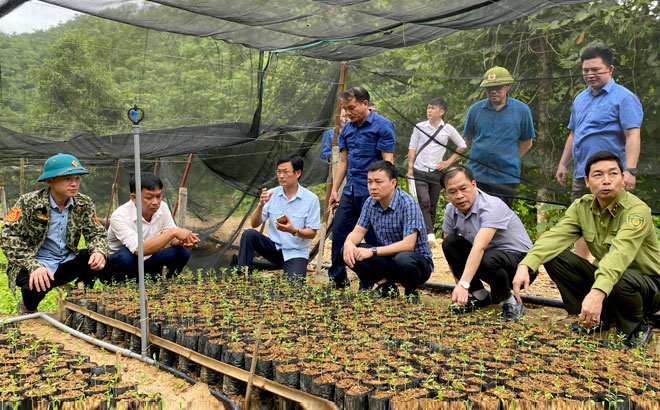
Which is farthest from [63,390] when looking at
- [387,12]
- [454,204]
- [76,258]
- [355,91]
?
[387,12]

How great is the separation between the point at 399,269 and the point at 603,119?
1.72 metres

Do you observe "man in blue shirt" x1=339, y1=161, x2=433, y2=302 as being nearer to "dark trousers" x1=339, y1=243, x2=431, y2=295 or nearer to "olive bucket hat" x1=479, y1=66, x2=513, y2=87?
"dark trousers" x1=339, y1=243, x2=431, y2=295

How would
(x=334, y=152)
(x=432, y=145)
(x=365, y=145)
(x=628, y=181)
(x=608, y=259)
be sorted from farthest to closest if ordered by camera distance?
(x=334, y=152), (x=432, y=145), (x=365, y=145), (x=628, y=181), (x=608, y=259)

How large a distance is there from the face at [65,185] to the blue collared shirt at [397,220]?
209cm

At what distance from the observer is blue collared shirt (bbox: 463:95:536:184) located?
14.0 ft

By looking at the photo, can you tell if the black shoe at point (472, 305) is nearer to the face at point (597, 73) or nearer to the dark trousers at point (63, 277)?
the face at point (597, 73)

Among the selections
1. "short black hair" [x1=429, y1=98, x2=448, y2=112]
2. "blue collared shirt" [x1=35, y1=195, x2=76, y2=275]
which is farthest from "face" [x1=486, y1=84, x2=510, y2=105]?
"blue collared shirt" [x1=35, y1=195, x2=76, y2=275]

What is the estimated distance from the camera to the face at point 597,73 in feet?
12.5

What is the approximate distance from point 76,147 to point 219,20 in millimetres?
1967

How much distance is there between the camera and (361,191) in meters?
4.68

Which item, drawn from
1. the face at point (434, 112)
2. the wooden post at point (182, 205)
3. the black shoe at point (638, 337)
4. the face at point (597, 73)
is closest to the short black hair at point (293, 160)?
the face at point (434, 112)

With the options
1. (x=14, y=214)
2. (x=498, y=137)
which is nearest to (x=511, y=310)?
(x=498, y=137)

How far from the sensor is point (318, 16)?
14.7ft

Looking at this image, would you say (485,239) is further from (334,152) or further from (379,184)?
(334,152)
